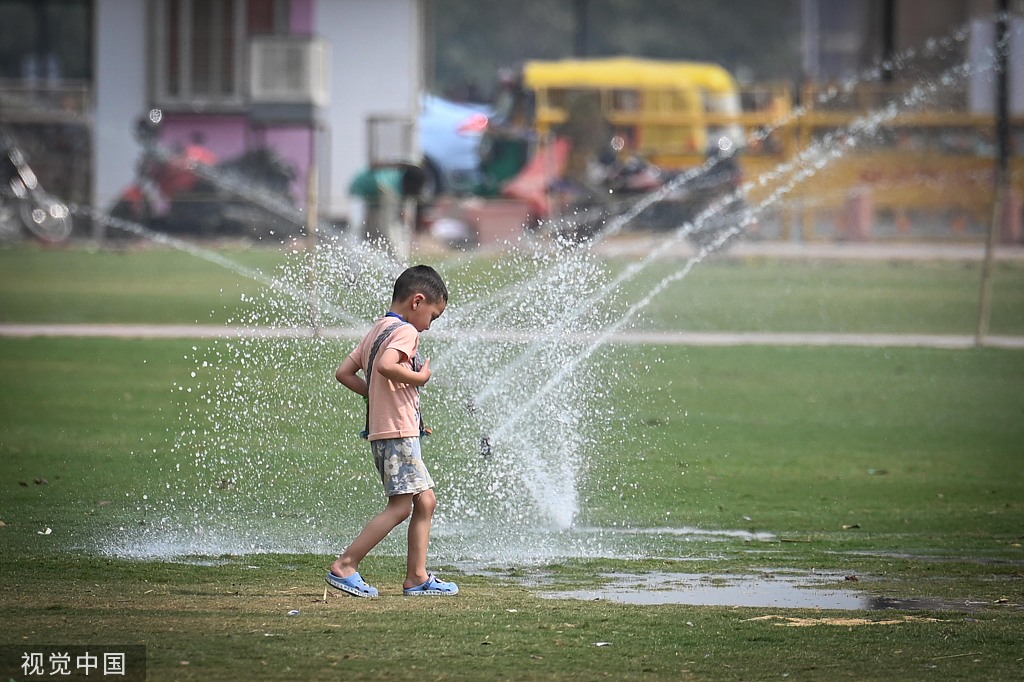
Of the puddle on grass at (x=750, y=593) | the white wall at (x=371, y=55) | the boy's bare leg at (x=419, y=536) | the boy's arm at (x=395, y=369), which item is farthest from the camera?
the white wall at (x=371, y=55)

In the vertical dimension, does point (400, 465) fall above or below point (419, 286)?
below

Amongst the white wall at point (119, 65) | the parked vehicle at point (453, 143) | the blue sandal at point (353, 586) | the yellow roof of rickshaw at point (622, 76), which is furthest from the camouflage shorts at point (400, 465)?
the yellow roof of rickshaw at point (622, 76)

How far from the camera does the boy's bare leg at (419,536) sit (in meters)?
6.42

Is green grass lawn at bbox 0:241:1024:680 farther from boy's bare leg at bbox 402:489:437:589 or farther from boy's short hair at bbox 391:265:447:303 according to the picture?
boy's short hair at bbox 391:265:447:303

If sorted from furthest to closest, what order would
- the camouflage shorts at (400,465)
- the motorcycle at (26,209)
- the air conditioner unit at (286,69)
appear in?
1. the air conditioner unit at (286,69)
2. the motorcycle at (26,209)
3. the camouflage shorts at (400,465)

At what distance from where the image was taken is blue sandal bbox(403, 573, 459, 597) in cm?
648

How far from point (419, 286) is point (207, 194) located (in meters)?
22.8

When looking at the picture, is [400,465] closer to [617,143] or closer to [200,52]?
[617,143]

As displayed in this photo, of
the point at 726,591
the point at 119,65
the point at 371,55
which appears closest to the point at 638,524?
the point at 726,591

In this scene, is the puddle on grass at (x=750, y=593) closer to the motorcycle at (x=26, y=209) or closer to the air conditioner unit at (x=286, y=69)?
the motorcycle at (x=26, y=209)

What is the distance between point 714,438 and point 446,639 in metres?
5.35

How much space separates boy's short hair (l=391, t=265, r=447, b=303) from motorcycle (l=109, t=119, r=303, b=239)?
65.2 feet

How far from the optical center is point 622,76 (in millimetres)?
36219

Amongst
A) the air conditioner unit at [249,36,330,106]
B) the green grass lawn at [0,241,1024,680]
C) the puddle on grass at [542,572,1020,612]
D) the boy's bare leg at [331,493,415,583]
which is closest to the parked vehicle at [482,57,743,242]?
the air conditioner unit at [249,36,330,106]
